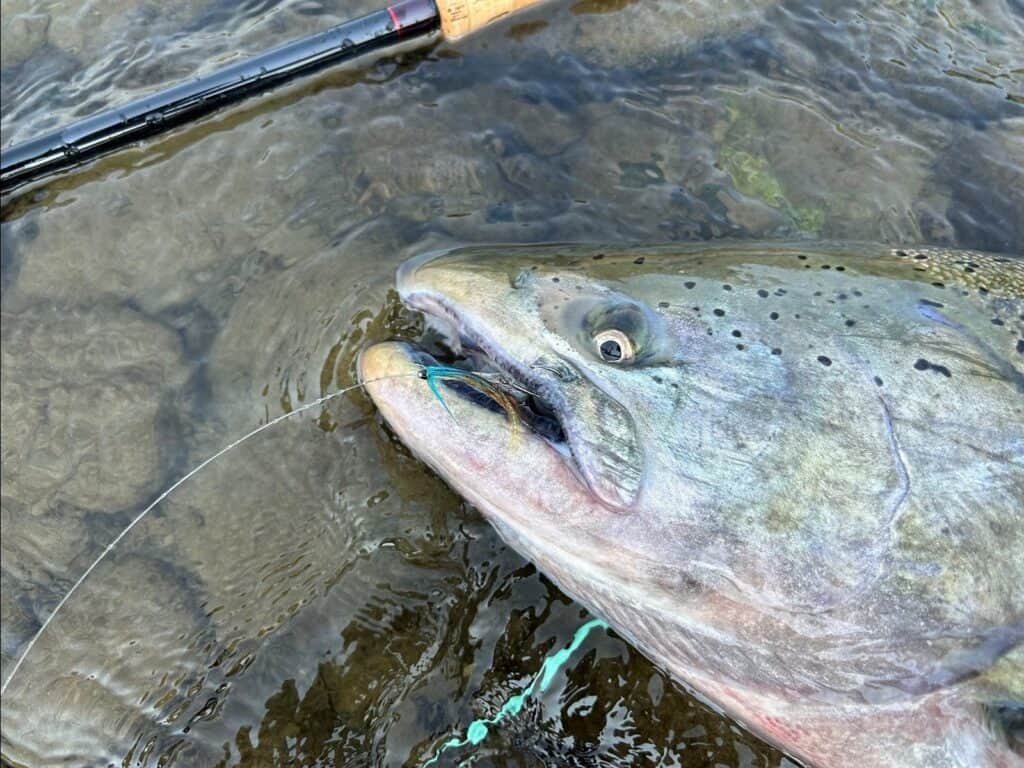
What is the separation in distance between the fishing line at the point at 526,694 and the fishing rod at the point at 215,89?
2711mm

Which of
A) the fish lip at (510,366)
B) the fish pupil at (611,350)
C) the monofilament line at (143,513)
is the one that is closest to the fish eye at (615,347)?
the fish pupil at (611,350)

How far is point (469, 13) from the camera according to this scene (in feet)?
12.2

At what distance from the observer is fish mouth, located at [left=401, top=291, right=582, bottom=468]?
242 cm

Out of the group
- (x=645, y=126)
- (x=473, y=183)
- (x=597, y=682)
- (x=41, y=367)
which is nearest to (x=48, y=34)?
(x=41, y=367)

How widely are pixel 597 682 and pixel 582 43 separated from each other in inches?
120

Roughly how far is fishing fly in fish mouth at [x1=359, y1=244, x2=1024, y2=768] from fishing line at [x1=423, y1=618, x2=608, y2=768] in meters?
0.41

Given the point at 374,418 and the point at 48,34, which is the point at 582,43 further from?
the point at 48,34

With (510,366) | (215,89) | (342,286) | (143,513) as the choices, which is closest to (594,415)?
(510,366)

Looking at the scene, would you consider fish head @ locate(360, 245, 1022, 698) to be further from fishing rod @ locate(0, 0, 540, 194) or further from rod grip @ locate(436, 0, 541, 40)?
rod grip @ locate(436, 0, 541, 40)

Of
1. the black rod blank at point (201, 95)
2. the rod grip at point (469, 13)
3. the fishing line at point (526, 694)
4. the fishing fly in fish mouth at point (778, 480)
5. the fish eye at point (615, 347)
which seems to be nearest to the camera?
the fishing fly in fish mouth at point (778, 480)

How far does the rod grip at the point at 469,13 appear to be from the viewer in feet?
12.0

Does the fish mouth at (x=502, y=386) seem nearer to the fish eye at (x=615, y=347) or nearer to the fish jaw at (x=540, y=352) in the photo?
the fish jaw at (x=540, y=352)

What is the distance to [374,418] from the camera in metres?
3.20

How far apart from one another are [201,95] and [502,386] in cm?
202
